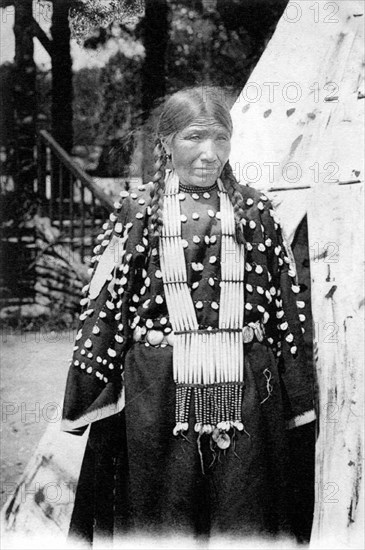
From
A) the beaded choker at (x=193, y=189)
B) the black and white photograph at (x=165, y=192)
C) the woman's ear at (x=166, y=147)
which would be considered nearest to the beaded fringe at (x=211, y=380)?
the black and white photograph at (x=165, y=192)

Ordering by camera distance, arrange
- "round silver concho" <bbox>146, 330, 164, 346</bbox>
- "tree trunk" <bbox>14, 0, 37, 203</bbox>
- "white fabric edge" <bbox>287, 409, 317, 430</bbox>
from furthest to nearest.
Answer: "tree trunk" <bbox>14, 0, 37, 203</bbox> < "white fabric edge" <bbox>287, 409, 317, 430</bbox> < "round silver concho" <bbox>146, 330, 164, 346</bbox>

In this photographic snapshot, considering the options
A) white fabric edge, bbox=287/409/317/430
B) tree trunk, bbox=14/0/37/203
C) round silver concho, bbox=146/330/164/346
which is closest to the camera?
round silver concho, bbox=146/330/164/346

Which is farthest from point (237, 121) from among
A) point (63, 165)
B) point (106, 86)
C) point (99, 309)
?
point (99, 309)

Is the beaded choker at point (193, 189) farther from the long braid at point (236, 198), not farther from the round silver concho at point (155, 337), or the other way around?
the round silver concho at point (155, 337)

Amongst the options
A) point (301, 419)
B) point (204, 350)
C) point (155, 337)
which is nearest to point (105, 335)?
point (155, 337)

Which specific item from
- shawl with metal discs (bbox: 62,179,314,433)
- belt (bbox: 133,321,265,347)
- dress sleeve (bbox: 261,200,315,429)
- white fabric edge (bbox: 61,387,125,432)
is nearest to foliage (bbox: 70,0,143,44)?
shawl with metal discs (bbox: 62,179,314,433)

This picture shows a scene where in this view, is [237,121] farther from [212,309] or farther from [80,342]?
[80,342]

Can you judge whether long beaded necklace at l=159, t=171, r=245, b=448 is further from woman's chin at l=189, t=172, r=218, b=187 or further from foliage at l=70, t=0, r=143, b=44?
foliage at l=70, t=0, r=143, b=44

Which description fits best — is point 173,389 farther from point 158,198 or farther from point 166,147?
point 166,147

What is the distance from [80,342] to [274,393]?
57 cm

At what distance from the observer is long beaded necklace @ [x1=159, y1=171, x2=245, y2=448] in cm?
183

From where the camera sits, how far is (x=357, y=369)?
2.08 m

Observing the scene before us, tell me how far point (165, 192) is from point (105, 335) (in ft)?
1.43

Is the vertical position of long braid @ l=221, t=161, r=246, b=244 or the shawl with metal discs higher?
long braid @ l=221, t=161, r=246, b=244
